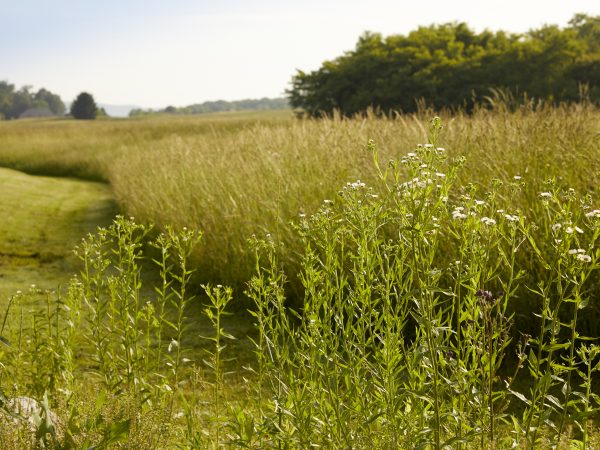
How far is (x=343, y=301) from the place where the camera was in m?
2.66

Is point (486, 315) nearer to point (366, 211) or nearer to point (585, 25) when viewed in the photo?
point (366, 211)

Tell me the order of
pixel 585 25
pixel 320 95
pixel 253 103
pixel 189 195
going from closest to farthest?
1. pixel 189 195
2. pixel 320 95
3. pixel 585 25
4. pixel 253 103

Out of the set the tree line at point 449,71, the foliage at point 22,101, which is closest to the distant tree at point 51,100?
the foliage at point 22,101

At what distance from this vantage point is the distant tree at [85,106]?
225 feet

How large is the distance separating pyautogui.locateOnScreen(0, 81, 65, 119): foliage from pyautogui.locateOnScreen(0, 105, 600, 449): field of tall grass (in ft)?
382

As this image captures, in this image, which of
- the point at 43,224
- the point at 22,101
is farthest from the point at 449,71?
the point at 22,101

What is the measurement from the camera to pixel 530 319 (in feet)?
13.6

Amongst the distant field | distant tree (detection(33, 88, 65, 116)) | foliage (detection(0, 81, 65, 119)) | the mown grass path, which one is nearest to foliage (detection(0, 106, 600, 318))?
the distant field

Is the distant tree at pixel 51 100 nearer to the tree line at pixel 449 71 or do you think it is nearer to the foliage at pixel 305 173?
the tree line at pixel 449 71

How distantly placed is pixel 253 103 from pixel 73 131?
175 metres

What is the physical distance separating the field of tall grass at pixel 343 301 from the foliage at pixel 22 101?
116 meters

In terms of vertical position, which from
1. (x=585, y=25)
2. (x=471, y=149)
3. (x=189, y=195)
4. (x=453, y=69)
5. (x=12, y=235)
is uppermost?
(x=585, y=25)

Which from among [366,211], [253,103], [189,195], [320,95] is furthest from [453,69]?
[253,103]

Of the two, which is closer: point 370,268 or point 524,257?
point 370,268
